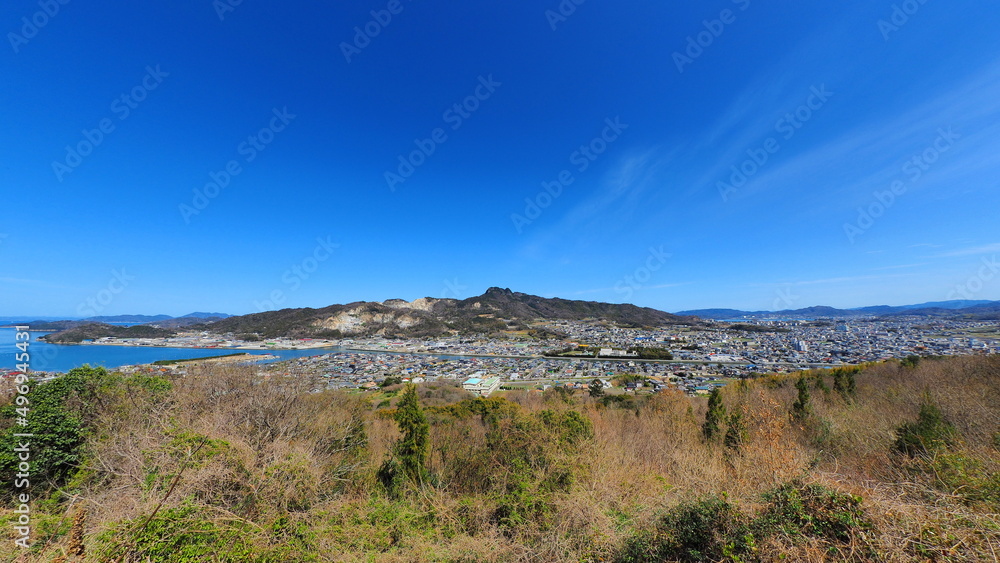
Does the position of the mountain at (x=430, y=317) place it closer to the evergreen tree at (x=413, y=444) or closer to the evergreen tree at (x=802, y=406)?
the evergreen tree at (x=413, y=444)

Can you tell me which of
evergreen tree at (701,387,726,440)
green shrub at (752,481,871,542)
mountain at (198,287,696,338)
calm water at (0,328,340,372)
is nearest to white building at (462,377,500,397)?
evergreen tree at (701,387,726,440)

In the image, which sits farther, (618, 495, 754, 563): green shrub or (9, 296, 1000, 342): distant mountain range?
(9, 296, 1000, 342): distant mountain range

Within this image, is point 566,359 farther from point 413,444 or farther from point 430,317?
point 430,317

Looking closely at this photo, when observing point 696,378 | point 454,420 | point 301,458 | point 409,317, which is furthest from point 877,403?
point 409,317

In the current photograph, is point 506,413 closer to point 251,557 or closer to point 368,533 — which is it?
point 368,533

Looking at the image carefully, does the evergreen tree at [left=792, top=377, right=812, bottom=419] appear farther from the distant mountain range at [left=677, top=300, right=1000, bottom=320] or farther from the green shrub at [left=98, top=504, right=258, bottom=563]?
the distant mountain range at [left=677, top=300, right=1000, bottom=320]

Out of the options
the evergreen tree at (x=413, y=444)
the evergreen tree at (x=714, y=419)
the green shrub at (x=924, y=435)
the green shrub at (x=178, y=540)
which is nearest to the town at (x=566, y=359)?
the evergreen tree at (x=413, y=444)

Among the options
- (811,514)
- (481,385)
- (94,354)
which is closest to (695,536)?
(811,514)
